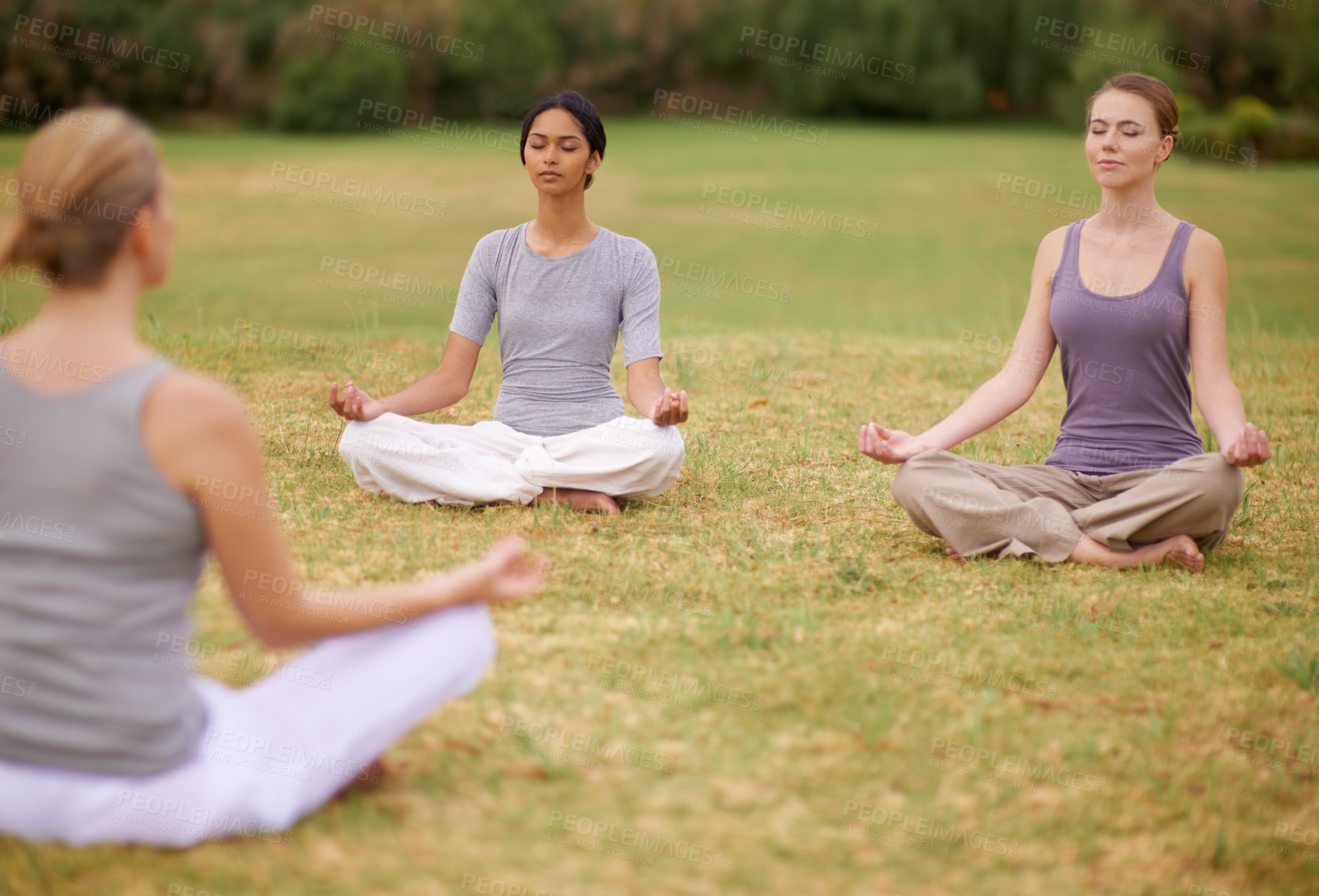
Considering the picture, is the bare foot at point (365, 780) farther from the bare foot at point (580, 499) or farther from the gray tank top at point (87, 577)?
the bare foot at point (580, 499)

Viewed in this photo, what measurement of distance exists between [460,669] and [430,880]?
44 cm

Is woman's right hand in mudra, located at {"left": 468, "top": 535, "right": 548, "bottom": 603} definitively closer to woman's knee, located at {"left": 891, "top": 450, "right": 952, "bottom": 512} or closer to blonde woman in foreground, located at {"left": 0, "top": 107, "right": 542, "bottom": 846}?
blonde woman in foreground, located at {"left": 0, "top": 107, "right": 542, "bottom": 846}

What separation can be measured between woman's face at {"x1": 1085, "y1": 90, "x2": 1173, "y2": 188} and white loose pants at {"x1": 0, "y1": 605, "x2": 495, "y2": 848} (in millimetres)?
3185

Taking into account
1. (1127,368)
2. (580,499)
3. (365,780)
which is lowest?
(365,780)

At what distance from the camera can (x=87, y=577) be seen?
7.54 feet

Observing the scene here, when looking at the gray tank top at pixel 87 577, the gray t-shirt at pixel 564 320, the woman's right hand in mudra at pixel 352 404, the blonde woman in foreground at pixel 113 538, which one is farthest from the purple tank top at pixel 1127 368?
the gray tank top at pixel 87 577

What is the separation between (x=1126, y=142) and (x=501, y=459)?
2768mm

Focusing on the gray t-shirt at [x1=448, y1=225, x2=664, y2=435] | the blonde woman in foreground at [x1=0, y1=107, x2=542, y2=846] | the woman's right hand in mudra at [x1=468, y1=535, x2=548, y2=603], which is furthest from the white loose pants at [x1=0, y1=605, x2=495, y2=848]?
the gray t-shirt at [x1=448, y1=225, x2=664, y2=435]

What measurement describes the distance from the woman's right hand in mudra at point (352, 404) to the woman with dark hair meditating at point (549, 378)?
0.4 inches

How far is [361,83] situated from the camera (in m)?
40.1

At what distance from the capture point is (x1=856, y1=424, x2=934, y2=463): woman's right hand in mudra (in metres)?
4.39

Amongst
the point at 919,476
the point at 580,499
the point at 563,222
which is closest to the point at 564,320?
the point at 563,222

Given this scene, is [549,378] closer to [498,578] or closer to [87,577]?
[498,578]

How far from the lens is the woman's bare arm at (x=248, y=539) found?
2.24 m
